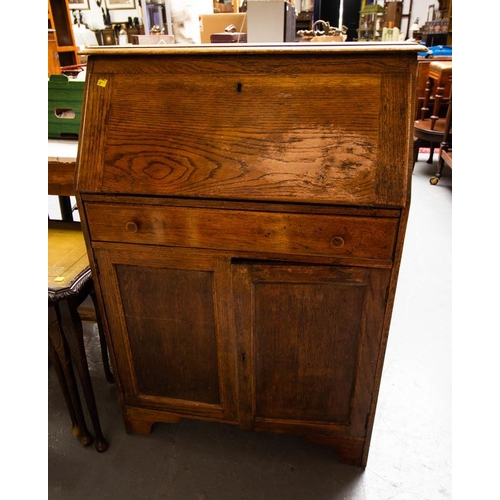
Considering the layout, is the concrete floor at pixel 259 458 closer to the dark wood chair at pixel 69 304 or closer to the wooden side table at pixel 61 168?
the dark wood chair at pixel 69 304

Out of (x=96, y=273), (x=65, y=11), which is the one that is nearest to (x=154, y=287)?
(x=96, y=273)

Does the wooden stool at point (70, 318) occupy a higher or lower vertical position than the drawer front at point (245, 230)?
lower

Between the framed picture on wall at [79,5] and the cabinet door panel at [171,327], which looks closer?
the cabinet door panel at [171,327]

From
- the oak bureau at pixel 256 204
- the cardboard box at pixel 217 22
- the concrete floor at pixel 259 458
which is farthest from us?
the cardboard box at pixel 217 22

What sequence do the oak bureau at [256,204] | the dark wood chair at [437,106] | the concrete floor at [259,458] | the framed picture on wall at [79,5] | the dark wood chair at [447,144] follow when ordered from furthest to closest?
the framed picture on wall at [79,5] < the dark wood chair at [437,106] < the dark wood chair at [447,144] < the concrete floor at [259,458] < the oak bureau at [256,204]

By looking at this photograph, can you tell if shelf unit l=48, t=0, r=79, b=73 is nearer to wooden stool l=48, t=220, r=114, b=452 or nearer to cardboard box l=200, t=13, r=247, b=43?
cardboard box l=200, t=13, r=247, b=43

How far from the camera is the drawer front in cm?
103

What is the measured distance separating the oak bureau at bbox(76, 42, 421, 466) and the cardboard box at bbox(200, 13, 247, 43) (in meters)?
1.04

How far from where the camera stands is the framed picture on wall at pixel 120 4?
18.4ft

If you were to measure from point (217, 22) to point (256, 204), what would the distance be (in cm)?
140

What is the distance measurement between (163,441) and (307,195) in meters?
1.10

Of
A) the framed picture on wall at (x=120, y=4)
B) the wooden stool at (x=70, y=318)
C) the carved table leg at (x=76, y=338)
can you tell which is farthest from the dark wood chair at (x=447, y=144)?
the framed picture on wall at (x=120, y=4)

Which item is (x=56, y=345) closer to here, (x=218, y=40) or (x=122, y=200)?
(x=122, y=200)

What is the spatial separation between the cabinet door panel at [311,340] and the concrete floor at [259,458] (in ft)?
0.65
